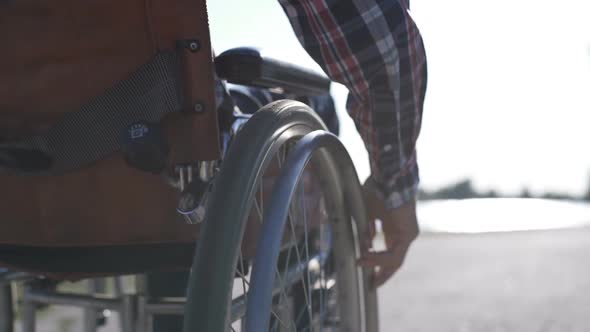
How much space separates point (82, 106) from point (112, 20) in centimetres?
15

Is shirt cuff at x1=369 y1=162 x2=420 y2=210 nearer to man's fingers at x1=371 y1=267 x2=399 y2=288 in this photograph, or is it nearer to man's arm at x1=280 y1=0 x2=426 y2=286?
man's arm at x1=280 y1=0 x2=426 y2=286

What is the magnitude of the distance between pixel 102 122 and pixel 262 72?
1.24 feet

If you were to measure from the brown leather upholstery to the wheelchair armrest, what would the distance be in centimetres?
18

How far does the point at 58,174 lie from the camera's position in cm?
140

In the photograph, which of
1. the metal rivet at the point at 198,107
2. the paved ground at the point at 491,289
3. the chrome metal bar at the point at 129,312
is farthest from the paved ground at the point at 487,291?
the metal rivet at the point at 198,107

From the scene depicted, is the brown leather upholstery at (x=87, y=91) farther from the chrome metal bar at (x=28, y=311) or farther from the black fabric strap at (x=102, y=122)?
the chrome metal bar at (x=28, y=311)

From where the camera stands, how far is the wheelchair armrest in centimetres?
153

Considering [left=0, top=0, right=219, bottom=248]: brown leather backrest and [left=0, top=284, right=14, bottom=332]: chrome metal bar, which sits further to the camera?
[left=0, top=284, right=14, bottom=332]: chrome metal bar

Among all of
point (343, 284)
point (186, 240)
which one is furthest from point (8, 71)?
point (343, 284)

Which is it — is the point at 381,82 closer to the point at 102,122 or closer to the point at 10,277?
the point at 102,122

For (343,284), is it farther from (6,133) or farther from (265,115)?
(6,133)

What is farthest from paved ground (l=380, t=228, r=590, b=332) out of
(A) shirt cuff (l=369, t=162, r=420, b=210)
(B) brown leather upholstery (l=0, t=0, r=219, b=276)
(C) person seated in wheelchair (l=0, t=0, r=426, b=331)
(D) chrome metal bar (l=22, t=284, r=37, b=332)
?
(B) brown leather upholstery (l=0, t=0, r=219, b=276)

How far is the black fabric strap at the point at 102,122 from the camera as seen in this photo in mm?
1341

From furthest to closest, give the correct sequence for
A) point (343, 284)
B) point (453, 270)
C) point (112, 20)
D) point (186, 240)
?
point (453, 270) < point (343, 284) < point (186, 240) < point (112, 20)
